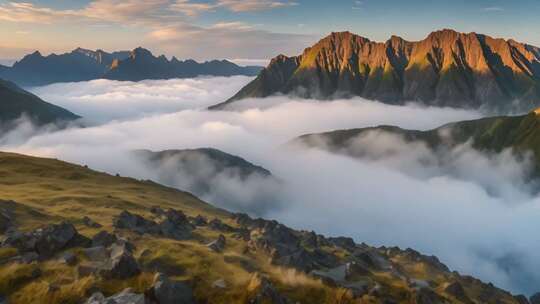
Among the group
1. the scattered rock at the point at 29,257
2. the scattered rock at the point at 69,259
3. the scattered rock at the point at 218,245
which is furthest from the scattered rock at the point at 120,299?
the scattered rock at the point at 218,245

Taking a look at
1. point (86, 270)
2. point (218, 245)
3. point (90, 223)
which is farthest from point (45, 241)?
point (218, 245)

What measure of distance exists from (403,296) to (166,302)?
4894 centimetres

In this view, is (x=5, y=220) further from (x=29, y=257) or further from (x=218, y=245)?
(x=218, y=245)

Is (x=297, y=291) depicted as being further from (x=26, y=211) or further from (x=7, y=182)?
(x=7, y=182)

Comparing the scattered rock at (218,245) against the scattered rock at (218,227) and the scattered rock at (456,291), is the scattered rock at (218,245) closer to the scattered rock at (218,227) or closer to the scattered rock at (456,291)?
the scattered rock at (218,227)

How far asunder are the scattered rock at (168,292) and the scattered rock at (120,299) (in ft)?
8.24

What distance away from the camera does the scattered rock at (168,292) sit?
61969mm

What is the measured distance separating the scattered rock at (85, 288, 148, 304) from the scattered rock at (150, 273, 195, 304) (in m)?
2.51

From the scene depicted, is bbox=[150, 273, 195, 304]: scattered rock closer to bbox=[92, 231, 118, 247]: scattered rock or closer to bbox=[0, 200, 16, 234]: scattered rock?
bbox=[92, 231, 118, 247]: scattered rock

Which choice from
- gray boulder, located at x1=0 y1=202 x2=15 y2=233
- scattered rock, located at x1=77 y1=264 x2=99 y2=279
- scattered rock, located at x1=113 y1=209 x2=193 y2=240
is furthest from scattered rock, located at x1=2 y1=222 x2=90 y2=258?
scattered rock, located at x1=113 y1=209 x2=193 y2=240

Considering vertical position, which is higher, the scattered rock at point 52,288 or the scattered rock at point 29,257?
the scattered rock at point 29,257

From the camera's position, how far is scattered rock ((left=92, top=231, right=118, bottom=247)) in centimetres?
8246

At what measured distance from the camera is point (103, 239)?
275 ft

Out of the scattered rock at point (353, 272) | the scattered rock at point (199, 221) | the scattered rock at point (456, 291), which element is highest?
the scattered rock at point (353, 272)
